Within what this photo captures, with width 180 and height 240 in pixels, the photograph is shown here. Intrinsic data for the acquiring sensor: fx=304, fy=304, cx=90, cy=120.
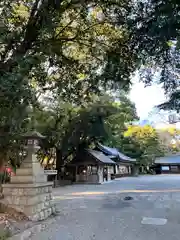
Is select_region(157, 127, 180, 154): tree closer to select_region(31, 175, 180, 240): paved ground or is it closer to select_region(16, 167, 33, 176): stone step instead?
select_region(31, 175, 180, 240): paved ground

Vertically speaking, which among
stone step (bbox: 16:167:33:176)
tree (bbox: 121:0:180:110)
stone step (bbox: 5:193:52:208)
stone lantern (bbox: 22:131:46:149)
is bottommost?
stone step (bbox: 5:193:52:208)

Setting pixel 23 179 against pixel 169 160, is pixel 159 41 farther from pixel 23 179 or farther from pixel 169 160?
pixel 169 160

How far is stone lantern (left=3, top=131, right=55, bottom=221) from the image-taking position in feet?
24.4

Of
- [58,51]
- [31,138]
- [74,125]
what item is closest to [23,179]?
[31,138]

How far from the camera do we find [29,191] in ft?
24.6

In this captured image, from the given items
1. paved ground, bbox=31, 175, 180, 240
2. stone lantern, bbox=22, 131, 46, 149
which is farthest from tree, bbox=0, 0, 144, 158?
paved ground, bbox=31, 175, 180, 240

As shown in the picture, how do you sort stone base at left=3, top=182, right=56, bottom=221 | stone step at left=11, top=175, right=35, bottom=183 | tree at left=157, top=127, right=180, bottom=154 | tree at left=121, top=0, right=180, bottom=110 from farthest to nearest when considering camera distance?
1. tree at left=157, top=127, right=180, bottom=154
2. stone step at left=11, top=175, right=35, bottom=183
3. stone base at left=3, top=182, right=56, bottom=221
4. tree at left=121, top=0, right=180, bottom=110

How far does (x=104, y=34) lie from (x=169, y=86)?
278 centimetres

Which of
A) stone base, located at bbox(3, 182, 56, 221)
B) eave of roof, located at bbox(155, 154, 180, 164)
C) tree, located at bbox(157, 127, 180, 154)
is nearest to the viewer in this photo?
stone base, located at bbox(3, 182, 56, 221)

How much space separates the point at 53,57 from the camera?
28.1 ft

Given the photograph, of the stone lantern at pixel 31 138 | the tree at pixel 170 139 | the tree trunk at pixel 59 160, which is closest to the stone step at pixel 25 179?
the stone lantern at pixel 31 138

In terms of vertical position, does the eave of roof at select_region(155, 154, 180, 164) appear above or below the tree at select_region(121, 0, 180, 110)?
below

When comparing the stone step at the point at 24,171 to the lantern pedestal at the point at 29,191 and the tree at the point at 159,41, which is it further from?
the tree at the point at 159,41

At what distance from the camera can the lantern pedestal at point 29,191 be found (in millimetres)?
7418
